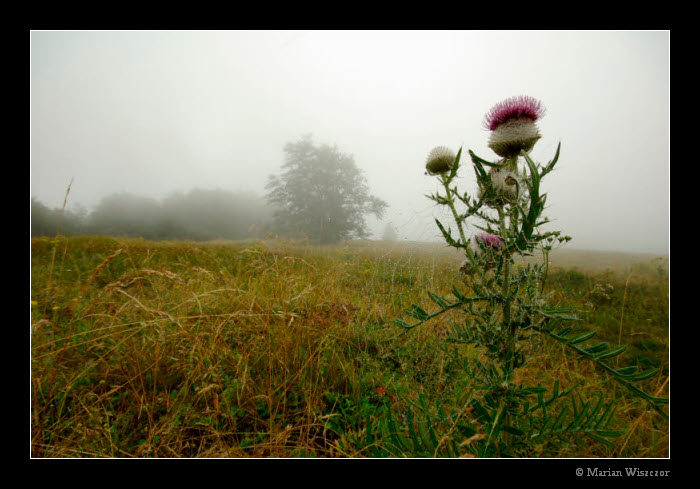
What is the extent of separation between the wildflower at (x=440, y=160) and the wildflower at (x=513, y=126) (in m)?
0.15

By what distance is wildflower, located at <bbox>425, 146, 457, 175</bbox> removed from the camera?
1062 mm

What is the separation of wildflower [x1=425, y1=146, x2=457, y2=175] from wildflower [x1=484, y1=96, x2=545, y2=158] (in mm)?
154

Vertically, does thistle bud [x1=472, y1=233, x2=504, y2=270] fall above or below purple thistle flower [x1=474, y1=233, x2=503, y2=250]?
below

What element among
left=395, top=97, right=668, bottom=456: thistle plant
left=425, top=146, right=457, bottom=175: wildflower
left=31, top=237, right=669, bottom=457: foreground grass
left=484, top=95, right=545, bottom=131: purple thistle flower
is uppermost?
left=484, top=95, right=545, bottom=131: purple thistle flower

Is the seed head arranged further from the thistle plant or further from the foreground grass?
the foreground grass

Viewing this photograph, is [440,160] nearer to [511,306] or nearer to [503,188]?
[503,188]

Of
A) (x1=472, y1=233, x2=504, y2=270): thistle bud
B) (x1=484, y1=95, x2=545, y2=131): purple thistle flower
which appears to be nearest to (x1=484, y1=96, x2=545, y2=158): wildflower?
(x1=484, y1=95, x2=545, y2=131): purple thistle flower

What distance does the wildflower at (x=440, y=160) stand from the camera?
1.06 metres

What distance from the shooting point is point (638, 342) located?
2488mm

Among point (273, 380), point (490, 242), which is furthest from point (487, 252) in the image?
point (273, 380)

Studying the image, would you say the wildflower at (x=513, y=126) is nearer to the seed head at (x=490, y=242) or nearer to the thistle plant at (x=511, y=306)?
the thistle plant at (x=511, y=306)
